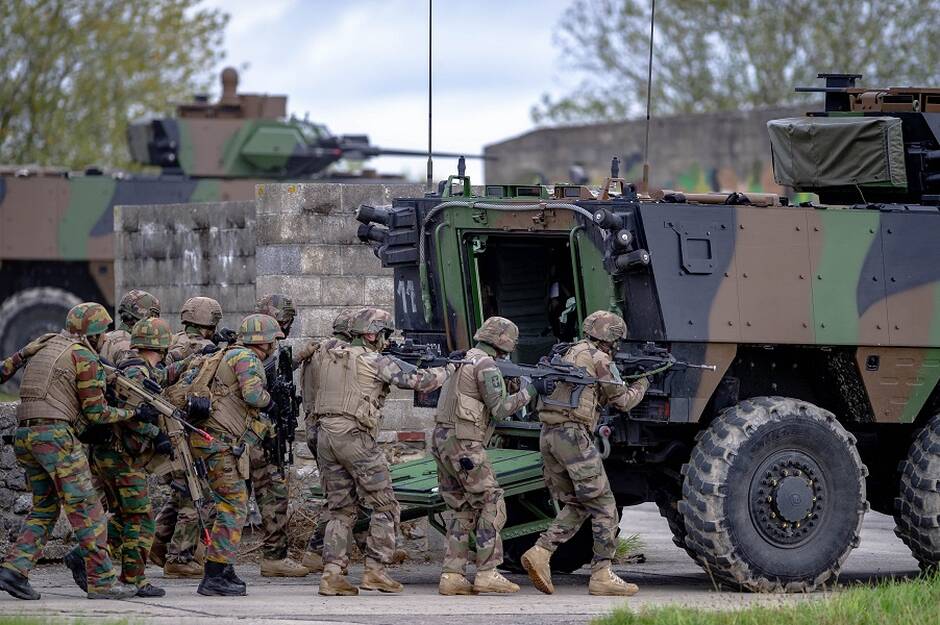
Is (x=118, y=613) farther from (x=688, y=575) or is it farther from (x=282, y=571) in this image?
(x=688, y=575)

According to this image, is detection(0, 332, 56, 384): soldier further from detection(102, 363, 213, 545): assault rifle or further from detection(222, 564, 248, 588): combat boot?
detection(222, 564, 248, 588): combat boot

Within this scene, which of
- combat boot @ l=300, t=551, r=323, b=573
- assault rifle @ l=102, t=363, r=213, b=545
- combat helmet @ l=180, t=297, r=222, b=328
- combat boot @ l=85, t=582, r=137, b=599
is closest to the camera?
combat boot @ l=85, t=582, r=137, b=599

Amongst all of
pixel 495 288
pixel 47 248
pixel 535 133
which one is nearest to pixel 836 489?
pixel 495 288

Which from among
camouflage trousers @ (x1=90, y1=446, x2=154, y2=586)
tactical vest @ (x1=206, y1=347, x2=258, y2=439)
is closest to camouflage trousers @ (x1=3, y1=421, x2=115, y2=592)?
camouflage trousers @ (x1=90, y1=446, x2=154, y2=586)

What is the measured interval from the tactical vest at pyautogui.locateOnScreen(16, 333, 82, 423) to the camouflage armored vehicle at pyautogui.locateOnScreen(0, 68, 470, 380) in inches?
497

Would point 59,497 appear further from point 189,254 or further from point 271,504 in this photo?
point 189,254

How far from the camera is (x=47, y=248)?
75.0ft

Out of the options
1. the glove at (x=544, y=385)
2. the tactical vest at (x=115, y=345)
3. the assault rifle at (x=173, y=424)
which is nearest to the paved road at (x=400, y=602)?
the assault rifle at (x=173, y=424)

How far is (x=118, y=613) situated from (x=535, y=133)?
25.7m

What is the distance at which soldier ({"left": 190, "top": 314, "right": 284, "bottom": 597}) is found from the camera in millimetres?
10391

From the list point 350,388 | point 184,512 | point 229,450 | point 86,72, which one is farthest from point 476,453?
point 86,72

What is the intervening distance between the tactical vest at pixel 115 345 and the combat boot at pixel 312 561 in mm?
1648

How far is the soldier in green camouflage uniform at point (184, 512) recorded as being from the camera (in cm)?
1149

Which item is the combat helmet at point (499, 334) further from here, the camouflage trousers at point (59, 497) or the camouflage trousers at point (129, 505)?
the camouflage trousers at point (59, 497)
